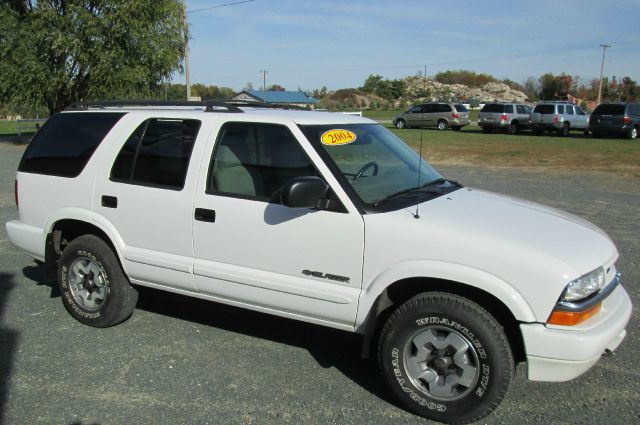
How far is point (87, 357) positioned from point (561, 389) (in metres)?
3.26

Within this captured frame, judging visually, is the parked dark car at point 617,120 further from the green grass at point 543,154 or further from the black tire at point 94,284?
the black tire at point 94,284

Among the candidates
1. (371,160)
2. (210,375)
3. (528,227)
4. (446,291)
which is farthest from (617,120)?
(210,375)

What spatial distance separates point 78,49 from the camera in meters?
21.0

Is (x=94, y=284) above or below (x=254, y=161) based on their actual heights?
below

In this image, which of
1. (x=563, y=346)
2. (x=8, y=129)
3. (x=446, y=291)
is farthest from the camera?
(x=8, y=129)

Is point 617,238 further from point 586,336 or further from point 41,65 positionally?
point 41,65

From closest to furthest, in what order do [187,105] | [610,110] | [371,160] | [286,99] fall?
[371,160]
[187,105]
[610,110]
[286,99]

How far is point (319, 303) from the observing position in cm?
347

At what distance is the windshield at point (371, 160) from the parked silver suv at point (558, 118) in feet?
91.5

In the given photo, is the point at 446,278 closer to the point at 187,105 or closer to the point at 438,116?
the point at 187,105

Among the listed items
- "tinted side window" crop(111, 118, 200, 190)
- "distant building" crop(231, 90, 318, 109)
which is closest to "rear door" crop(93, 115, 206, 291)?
"tinted side window" crop(111, 118, 200, 190)

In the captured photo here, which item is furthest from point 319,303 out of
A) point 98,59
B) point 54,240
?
point 98,59

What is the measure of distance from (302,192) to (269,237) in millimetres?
518

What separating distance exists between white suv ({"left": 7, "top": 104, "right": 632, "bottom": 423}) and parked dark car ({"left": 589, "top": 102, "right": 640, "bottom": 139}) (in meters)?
26.3
